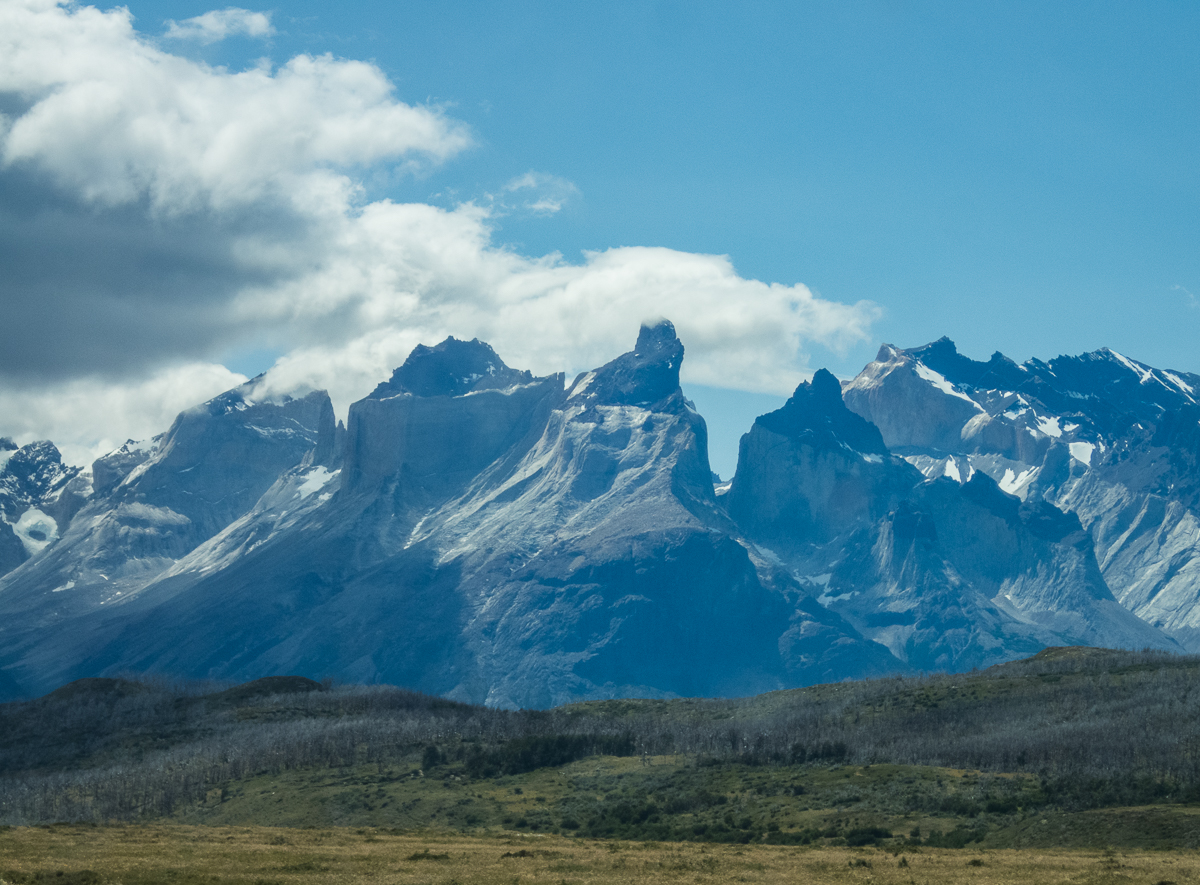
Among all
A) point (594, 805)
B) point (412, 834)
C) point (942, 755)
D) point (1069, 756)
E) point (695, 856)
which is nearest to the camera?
point (695, 856)

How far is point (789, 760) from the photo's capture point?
185m

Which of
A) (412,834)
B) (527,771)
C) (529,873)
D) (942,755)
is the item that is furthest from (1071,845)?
(527,771)

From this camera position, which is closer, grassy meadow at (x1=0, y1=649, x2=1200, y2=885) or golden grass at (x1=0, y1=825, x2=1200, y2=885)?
golden grass at (x1=0, y1=825, x2=1200, y2=885)

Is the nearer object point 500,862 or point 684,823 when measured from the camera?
point 500,862

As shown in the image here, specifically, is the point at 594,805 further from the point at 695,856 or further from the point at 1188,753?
the point at 1188,753

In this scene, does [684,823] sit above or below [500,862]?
below

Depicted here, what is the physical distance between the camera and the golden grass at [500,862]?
85.1 metres

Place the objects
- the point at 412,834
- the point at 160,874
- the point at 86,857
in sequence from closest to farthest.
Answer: the point at 160,874 → the point at 86,857 → the point at 412,834

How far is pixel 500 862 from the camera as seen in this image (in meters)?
95.1

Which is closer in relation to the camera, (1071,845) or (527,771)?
(1071,845)

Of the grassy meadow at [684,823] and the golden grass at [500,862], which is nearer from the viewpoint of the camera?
the golden grass at [500,862]

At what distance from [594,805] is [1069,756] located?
70.3 metres

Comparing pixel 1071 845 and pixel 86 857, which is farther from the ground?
pixel 86 857

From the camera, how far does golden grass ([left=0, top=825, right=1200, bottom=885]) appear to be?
279ft
